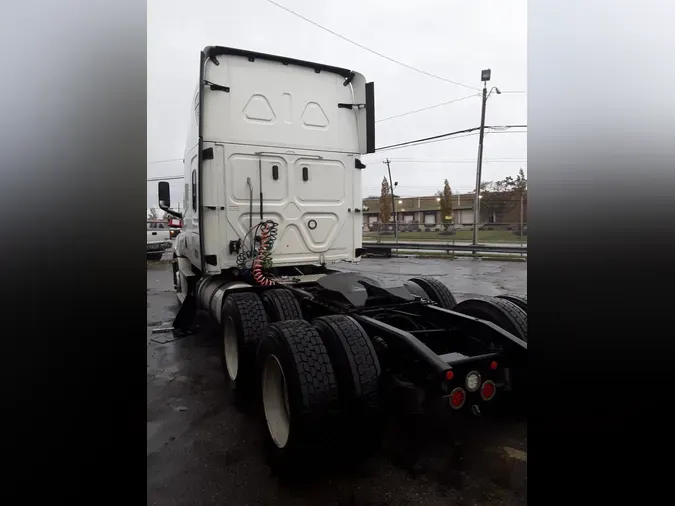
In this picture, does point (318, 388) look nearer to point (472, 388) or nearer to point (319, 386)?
point (319, 386)

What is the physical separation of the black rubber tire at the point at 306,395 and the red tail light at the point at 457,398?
2.27 ft

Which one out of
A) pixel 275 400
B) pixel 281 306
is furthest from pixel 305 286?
pixel 275 400

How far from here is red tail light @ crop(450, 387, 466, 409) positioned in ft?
7.95

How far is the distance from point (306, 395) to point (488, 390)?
1.13 m

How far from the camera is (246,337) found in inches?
147

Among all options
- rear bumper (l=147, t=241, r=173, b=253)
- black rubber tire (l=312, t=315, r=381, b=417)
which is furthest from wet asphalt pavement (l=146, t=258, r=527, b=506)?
rear bumper (l=147, t=241, r=173, b=253)

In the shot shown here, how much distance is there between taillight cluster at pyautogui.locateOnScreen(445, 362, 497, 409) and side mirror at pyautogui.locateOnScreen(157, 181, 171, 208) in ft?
19.0

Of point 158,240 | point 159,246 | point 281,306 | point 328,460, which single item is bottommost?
point 328,460
